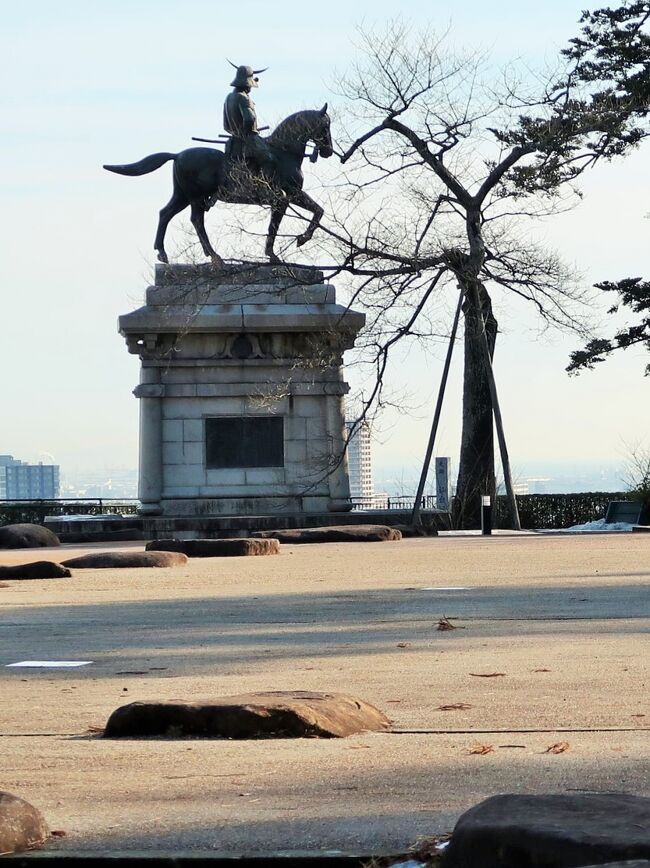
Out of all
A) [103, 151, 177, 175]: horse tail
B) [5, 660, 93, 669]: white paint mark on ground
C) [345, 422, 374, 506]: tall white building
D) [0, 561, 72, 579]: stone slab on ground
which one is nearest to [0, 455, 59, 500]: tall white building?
[345, 422, 374, 506]: tall white building

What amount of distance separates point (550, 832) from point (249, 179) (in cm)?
2706

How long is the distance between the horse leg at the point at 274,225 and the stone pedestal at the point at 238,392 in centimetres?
25

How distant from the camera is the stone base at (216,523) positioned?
2866cm

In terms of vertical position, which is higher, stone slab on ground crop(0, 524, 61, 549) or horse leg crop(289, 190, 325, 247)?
horse leg crop(289, 190, 325, 247)

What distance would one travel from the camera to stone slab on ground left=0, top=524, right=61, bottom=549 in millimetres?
25609

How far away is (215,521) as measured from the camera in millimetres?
28703

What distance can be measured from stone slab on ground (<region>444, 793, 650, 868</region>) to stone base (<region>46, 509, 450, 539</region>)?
24407 millimetres

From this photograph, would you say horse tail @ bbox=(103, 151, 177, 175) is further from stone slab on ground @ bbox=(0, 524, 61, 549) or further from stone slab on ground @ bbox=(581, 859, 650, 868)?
stone slab on ground @ bbox=(581, 859, 650, 868)

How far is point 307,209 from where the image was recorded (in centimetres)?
3086

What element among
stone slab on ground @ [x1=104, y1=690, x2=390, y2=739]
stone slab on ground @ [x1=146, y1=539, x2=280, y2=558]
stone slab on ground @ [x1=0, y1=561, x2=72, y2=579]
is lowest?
stone slab on ground @ [x1=104, y1=690, x2=390, y2=739]

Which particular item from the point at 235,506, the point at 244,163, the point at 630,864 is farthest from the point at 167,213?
the point at 630,864

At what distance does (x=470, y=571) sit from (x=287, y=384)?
13060 millimetres

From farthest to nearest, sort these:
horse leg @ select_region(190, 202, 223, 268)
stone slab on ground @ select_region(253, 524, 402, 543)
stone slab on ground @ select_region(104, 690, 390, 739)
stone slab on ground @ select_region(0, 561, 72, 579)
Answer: horse leg @ select_region(190, 202, 223, 268)
stone slab on ground @ select_region(253, 524, 402, 543)
stone slab on ground @ select_region(0, 561, 72, 579)
stone slab on ground @ select_region(104, 690, 390, 739)

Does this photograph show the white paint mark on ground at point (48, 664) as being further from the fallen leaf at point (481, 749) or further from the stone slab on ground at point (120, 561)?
the stone slab on ground at point (120, 561)
